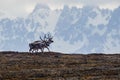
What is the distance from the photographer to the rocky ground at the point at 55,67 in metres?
57.6

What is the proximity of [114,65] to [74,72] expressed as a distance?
8.83 meters

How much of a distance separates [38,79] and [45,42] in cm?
4196

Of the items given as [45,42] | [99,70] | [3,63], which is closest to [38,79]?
[99,70]

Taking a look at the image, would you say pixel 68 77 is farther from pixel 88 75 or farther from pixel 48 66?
pixel 48 66

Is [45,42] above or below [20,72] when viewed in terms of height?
above

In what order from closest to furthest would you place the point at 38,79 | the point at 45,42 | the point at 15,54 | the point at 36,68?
the point at 38,79
the point at 36,68
the point at 15,54
the point at 45,42

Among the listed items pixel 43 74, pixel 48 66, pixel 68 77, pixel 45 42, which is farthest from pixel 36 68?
pixel 45 42

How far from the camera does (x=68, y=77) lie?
185 feet

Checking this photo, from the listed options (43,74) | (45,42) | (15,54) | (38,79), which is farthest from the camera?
(45,42)

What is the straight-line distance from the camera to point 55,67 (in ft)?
225

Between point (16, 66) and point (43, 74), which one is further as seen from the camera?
point (16, 66)

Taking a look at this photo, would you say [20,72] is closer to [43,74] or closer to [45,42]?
[43,74]

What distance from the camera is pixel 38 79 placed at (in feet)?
185

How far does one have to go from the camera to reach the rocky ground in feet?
189
